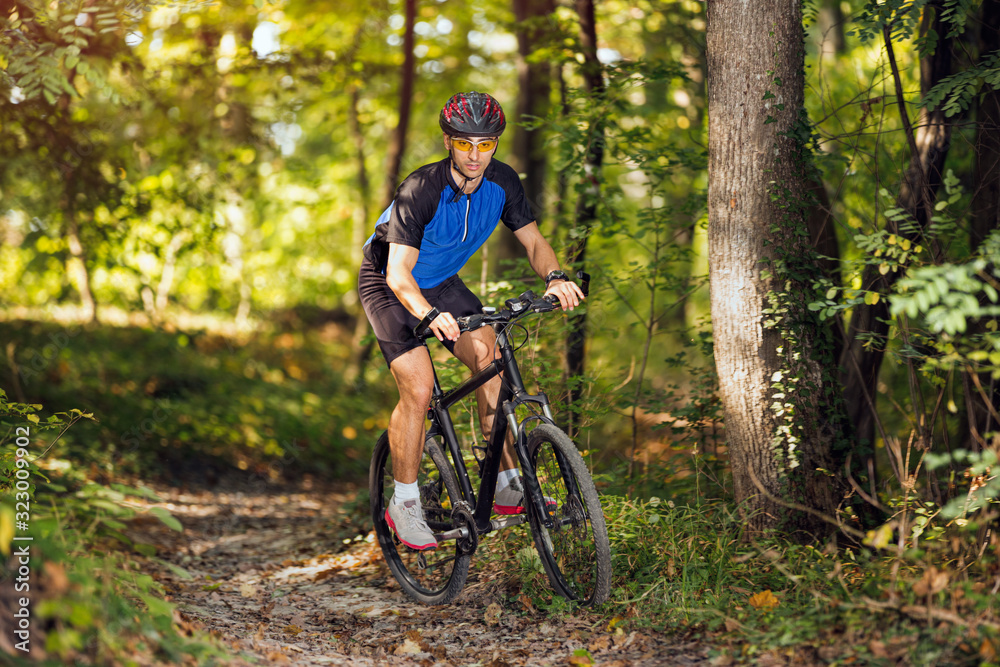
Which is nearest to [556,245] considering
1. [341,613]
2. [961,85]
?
[961,85]

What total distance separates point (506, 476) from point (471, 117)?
5.72ft

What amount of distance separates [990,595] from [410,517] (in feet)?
8.44

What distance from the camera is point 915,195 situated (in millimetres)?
4148

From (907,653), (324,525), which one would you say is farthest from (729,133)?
(324,525)

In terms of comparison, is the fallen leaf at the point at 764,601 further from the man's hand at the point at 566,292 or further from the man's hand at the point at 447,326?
the man's hand at the point at 447,326

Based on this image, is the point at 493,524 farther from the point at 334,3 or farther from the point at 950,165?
the point at 334,3

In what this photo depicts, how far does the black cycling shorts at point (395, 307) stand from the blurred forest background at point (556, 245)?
85 cm

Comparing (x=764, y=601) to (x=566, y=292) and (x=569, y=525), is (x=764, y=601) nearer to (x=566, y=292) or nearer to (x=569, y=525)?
(x=569, y=525)

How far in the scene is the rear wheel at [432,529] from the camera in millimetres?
4133

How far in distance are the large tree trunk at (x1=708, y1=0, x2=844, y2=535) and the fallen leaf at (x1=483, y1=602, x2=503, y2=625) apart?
1.32 metres

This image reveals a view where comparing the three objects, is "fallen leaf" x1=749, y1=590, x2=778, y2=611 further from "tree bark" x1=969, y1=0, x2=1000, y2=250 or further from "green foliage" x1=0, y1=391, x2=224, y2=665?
"tree bark" x1=969, y1=0, x2=1000, y2=250

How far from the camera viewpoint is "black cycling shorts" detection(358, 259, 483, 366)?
12.8ft

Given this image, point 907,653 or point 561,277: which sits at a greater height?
point 561,277

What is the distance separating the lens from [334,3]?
10453 mm
